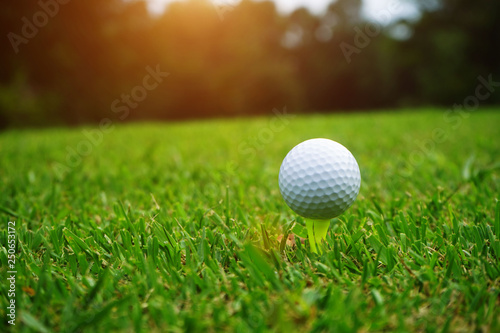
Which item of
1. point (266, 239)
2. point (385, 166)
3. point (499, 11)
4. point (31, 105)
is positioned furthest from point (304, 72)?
point (266, 239)

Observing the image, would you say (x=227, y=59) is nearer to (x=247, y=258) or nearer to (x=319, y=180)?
(x=319, y=180)

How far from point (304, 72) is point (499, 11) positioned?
7.57 m

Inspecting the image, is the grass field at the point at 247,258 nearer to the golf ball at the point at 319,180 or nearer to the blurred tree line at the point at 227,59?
the golf ball at the point at 319,180

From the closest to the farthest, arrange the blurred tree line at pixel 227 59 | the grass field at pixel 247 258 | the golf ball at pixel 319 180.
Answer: the grass field at pixel 247 258 → the golf ball at pixel 319 180 → the blurred tree line at pixel 227 59

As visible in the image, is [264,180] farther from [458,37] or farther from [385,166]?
Result: [458,37]

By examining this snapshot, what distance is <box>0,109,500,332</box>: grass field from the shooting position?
95cm

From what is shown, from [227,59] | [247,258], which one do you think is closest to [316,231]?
[247,258]

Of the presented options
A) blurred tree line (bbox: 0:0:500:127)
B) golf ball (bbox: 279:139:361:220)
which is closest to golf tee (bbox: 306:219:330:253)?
golf ball (bbox: 279:139:361:220)

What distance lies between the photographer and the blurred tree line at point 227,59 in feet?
33.3

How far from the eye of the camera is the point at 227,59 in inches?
551

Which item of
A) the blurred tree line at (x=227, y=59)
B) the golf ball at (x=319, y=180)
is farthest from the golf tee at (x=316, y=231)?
the blurred tree line at (x=227, y=59)

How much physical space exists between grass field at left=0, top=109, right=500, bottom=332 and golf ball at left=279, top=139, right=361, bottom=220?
0.12m

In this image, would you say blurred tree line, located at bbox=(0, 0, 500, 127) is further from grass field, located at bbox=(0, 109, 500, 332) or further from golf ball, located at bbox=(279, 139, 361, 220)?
golf ball, located at bbox=(279, 139, 361, 220)

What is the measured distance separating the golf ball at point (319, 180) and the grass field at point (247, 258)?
4.8 inches
